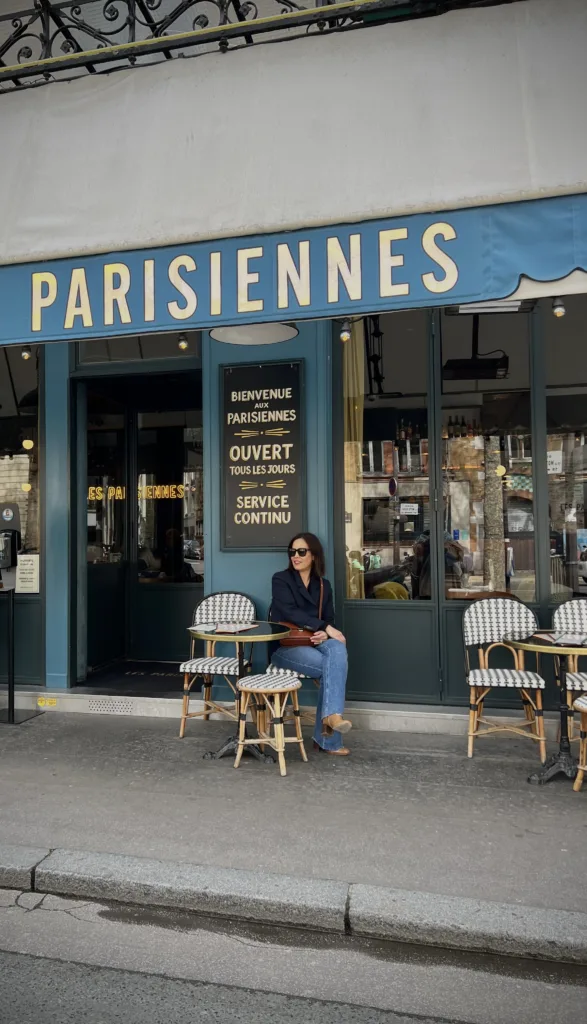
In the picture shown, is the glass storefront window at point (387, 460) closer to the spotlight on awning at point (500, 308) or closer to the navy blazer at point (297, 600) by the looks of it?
the spotlight on awning at point (500, 308)

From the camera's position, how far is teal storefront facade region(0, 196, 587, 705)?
390cm

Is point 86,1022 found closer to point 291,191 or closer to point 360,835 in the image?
point 360,835

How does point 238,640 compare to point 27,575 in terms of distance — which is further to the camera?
point 27,575

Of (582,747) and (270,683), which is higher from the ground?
(270,683)

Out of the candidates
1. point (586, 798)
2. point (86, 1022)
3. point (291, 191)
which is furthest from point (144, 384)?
point (86, 1022)

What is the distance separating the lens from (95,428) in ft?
23.9

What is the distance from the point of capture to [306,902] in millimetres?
3221

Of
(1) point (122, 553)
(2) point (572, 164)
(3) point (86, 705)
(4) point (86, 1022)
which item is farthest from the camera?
(1) point (122, 553)

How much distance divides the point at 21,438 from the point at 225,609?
8.70ft

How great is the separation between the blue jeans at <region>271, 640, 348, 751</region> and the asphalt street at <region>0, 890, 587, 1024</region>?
2.07 metres

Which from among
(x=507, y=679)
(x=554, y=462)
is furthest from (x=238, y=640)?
(x=554, y=462)

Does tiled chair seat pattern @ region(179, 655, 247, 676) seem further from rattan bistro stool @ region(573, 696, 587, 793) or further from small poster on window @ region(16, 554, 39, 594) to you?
rattan bistro stool @ region(573, 696, 587, 793)

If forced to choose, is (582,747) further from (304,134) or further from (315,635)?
(304,134)

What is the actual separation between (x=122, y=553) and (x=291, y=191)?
465 cm
